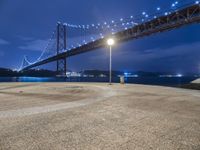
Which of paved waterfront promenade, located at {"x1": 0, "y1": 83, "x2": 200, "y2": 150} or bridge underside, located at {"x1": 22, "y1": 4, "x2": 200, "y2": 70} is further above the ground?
bridge underside, located at {"x1": 22, "y1": 4, "x2": 200, "y2": 70}

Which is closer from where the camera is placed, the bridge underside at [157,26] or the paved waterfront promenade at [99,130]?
the paved waterfront promenade at [99,130]

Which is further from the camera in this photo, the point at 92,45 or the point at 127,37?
the point at 92,45

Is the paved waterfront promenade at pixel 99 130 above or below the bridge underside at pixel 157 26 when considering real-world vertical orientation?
below

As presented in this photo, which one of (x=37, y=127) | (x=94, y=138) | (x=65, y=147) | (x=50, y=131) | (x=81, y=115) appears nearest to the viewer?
(x=65, y=147)

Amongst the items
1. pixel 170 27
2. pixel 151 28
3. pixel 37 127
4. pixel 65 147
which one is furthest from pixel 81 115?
pixel 151 28

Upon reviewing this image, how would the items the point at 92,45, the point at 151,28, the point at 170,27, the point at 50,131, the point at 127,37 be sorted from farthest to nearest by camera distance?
1. the point at 92,45
2. the point at 127,37
3. the point at 151,28
4. the point at 170,27
5. the point at 50,131

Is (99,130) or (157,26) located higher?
(157,26)

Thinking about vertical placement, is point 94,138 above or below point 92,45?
below

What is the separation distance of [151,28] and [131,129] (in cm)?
3509

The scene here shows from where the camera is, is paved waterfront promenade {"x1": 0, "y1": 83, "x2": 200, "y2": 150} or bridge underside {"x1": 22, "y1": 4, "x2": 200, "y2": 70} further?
bridge underside {"x1": 22, "y1": 4, "x2": 200, "y2": 70}

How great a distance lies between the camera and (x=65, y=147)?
2.83 m

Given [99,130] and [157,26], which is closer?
[99,130]

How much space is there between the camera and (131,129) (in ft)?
12.0

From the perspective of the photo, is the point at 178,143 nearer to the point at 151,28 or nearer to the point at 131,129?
the point at 131,129
